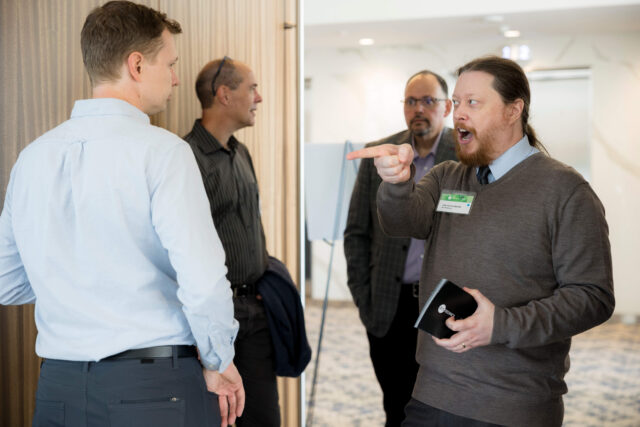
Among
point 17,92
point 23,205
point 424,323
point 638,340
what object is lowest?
point 638,340

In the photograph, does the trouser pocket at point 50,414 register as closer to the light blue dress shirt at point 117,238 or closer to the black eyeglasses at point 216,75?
the light blue dress shirt at point 117,238

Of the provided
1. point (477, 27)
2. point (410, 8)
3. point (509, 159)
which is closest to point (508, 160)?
point (509, 159)

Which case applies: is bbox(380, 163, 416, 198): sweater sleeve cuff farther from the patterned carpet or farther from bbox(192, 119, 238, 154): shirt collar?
the patterned carpet

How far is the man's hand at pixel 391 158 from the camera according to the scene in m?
1.63

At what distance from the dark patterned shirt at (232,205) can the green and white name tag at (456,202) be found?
0.92 metres

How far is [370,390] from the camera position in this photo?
4.64 metres

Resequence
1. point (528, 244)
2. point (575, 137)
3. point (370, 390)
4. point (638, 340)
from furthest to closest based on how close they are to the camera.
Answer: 1. point (575, 137)
2. point (638, 340)
3. point (370, 390)
4. point (528, 244)

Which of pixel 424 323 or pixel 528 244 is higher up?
pixel 528 244

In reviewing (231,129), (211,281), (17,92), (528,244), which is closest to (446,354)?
(528,244)

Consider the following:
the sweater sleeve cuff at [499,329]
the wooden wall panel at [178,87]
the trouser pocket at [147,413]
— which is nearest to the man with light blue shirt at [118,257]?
the trouser pocket at [147,413]

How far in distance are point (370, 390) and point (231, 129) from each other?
265 cm

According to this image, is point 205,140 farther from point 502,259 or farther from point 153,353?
point 502,259

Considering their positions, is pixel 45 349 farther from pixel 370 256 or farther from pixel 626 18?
pixel 626 18

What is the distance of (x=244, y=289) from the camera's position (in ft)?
8.27
